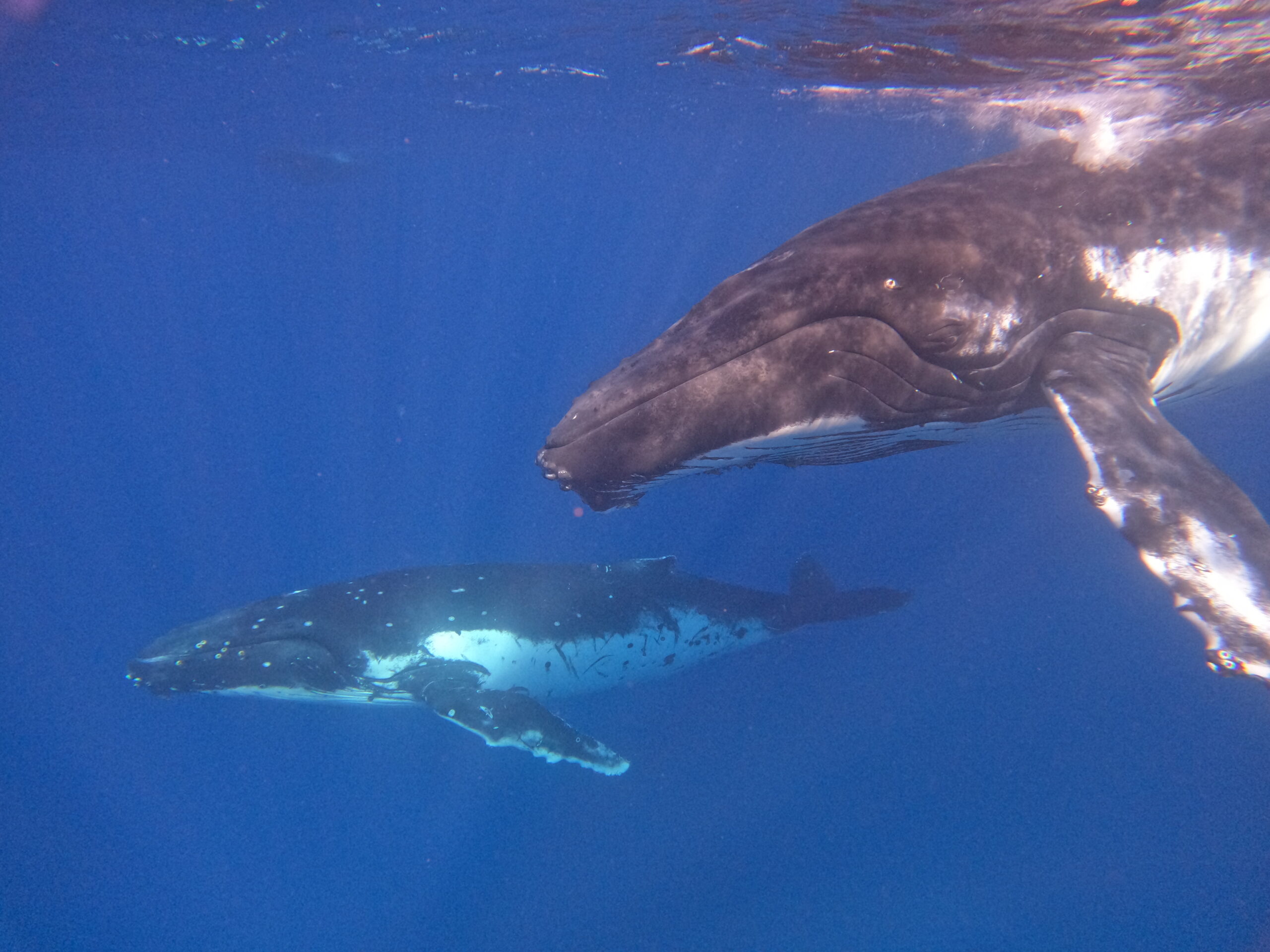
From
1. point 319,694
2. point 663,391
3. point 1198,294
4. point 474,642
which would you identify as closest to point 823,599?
point 474,642

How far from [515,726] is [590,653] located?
173 centimetres

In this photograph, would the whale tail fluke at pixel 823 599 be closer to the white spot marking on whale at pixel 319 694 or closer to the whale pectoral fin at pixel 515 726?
the whale pectoral fin at pixel 515 726

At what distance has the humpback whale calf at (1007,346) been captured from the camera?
331 cm

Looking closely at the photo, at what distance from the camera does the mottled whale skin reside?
10.6m

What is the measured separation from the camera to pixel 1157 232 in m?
4.72

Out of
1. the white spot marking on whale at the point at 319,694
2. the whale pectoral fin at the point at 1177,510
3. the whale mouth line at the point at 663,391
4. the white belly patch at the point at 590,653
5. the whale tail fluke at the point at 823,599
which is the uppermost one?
the whale tail fluke at the point at 823,599

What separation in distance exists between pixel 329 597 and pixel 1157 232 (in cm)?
1169

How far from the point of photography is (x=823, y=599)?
1377cm

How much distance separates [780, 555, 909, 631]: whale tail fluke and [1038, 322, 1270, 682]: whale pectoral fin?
32.3 feet

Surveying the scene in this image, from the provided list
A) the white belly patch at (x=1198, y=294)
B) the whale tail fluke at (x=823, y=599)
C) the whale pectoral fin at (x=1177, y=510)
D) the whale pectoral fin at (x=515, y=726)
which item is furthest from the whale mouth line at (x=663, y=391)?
the whale tail fluke at (x=823, y=599)

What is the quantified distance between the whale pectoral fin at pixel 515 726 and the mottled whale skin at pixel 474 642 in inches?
0.7

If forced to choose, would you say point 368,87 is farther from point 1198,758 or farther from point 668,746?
point 1198,758

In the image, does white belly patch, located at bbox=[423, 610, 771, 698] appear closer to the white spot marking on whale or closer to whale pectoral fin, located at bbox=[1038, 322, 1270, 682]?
the white spot marking on whale

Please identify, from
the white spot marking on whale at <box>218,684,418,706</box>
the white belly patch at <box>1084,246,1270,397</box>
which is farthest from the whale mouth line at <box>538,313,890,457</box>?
the white spot marking on whale at <box>218,684,418,706</box>
